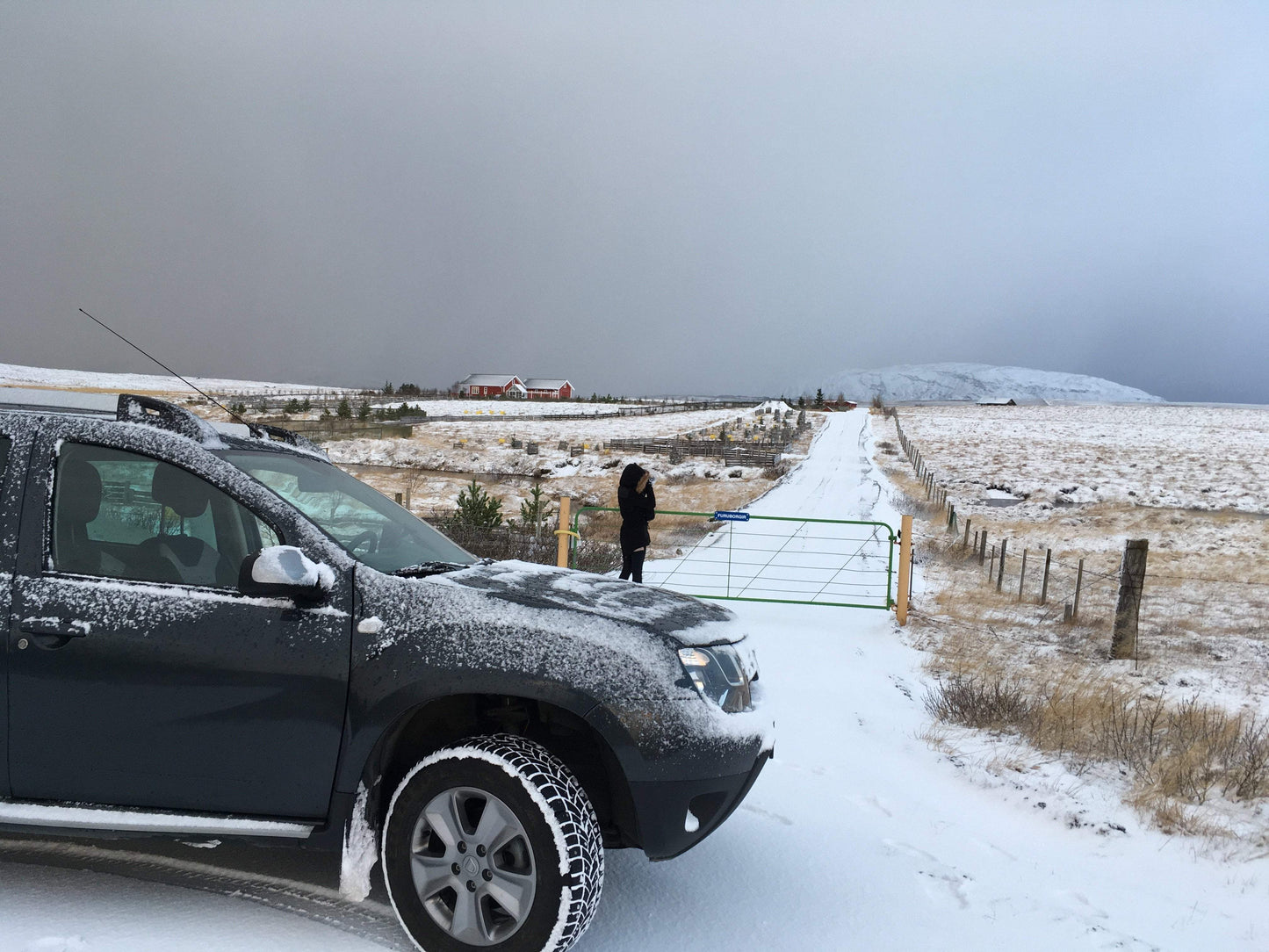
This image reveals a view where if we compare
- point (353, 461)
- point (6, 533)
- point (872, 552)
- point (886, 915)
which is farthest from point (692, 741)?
point (353, 461)

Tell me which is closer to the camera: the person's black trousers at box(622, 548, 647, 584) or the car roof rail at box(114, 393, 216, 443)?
the car roof rail at box(114, 393, 216, 443)

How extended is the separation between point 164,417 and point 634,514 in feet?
24.2

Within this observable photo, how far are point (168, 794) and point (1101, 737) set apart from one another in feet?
17.9

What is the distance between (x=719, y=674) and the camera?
3236mm

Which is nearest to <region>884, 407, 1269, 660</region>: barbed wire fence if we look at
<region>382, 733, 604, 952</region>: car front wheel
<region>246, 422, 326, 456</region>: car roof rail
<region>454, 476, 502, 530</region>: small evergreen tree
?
<region>454, 476, 502, 530</region>: small evergreen tree

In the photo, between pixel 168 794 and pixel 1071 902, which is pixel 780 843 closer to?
pixel 1071 902

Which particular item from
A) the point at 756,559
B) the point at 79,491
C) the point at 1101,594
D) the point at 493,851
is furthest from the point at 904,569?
the point at 79,491

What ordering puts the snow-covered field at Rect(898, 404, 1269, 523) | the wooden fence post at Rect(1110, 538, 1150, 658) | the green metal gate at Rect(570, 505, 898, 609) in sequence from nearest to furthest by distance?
the wooden fence post at Rect(1110, 538, 1150, 658) → the green metal gate at Rect(570, 505, 898, 609) → the snow-covered field at Rect(898, 404, 1269, 523)

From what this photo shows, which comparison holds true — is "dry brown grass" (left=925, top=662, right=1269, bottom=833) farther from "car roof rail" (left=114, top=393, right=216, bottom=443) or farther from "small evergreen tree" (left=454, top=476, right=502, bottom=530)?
"small evergreen tree" (left=454, top=476, right=502, bottom=530)

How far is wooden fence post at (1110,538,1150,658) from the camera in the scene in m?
9.10

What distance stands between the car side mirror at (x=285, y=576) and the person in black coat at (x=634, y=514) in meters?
7.54

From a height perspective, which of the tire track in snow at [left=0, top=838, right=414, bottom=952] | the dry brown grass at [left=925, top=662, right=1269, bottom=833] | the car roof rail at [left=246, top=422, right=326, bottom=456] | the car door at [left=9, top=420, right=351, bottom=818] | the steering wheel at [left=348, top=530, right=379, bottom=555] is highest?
the car roof rail at [left=246, top=422, right=326, bottom=456]

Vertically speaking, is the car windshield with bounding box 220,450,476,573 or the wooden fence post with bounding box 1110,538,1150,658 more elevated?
the car windshield with bounding box 220,450,476,573

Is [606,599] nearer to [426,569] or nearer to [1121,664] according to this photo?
[426,569]
